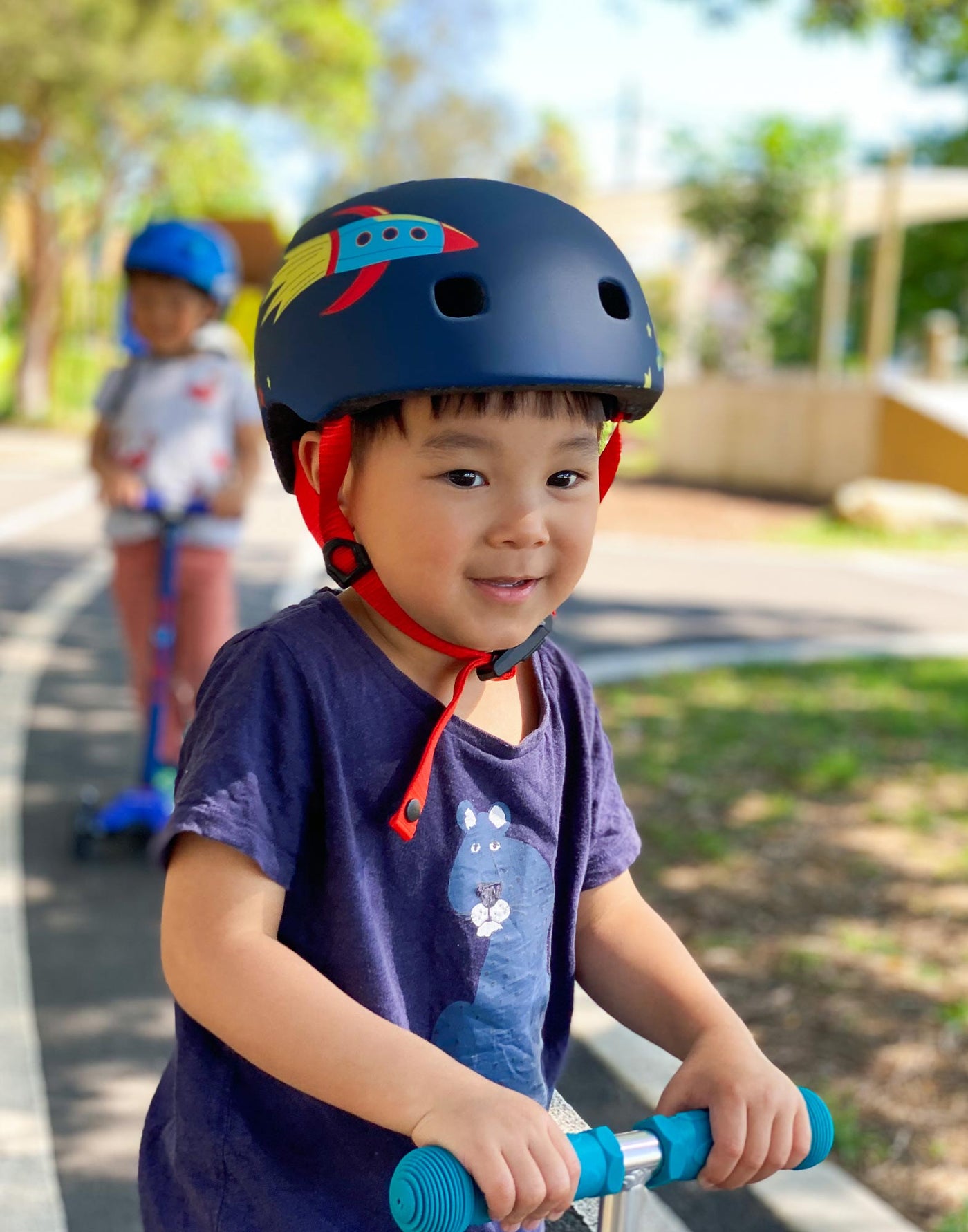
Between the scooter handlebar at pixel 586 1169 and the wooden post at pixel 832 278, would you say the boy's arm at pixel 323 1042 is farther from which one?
the wooden post at pixel 832 278

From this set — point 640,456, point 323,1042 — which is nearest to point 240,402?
point 323,1042

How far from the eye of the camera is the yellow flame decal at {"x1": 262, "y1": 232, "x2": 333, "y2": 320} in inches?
70.1

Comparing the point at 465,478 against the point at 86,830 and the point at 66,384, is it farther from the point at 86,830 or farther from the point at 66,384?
the point at 66,384

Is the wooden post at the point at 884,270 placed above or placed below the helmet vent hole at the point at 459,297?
above

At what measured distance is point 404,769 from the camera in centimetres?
166

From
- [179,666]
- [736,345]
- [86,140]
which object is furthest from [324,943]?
[86,140]

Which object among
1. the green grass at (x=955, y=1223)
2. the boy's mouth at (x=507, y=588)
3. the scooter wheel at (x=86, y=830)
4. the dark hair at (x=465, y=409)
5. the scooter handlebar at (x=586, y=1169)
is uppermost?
the dark hair at (x=465, y=409)

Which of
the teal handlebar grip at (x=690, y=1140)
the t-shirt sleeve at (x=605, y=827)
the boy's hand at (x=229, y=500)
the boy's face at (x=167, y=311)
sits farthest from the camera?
the boy's hand at (x=229, y=500)

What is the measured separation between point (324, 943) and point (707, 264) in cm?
3035

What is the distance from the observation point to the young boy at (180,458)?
197 inches

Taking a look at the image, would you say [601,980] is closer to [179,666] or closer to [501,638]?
[501,638]

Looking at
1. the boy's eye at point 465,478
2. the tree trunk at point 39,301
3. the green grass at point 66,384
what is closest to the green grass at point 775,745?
the boy's eye at point 465,478

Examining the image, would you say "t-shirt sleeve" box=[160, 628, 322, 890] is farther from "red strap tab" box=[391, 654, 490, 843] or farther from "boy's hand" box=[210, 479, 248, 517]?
"boy's hand" box=[210, 479, 248, 517]

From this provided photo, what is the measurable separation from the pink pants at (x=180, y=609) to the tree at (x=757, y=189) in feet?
61.2
